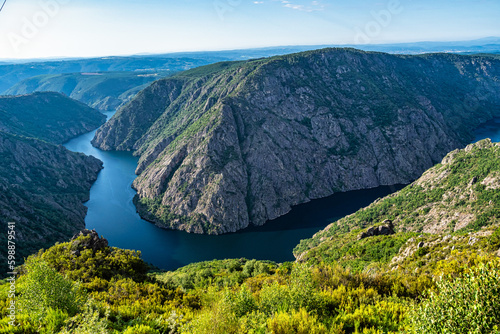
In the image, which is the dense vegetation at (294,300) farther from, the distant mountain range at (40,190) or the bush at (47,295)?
the distant mountain range at (40,190)

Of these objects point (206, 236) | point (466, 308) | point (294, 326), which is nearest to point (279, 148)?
point (206, 236)

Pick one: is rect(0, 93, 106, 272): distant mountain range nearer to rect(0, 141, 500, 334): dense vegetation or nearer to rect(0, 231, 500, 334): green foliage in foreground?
rect(0, 141, 500, 334): dense vegetation

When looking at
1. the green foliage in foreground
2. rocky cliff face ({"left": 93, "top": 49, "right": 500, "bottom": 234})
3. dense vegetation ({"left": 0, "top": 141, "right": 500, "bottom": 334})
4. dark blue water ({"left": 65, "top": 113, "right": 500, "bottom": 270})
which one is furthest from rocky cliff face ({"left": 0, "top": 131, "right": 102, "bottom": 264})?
the green foliage in foreground

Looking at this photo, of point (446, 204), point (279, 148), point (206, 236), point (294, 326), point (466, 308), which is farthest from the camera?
→ point (279, 148)

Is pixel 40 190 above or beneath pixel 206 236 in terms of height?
above

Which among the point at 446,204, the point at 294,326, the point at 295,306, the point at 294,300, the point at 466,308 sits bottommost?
the point at 446,204

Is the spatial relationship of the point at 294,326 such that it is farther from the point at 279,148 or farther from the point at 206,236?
the point at 279,148

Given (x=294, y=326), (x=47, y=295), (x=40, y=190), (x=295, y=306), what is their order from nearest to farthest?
1. (x=294, y=326)
2. (x=295, y=306)
3. (x=47, y=295)
4. (x=40, y=190)
